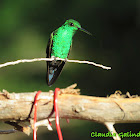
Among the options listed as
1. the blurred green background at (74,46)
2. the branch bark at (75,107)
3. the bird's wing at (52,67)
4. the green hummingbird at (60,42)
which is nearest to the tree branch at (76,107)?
the branch bark at (75,107)

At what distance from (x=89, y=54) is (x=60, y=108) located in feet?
10.6

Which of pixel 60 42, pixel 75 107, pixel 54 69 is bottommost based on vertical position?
pixel 75 107

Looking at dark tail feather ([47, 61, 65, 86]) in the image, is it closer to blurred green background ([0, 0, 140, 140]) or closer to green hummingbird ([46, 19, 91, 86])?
green hummingbird ([46, 19, 91, 86])

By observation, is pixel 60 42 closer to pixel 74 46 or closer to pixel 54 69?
pixel 54 69

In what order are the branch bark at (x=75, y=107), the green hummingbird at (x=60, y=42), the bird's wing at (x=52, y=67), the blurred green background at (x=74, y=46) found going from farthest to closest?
the blurred green background at (x=74, y=46), the bird's wing at (x=52, y=67), the green hummingbird at (x=60, y=42), the branch bark at (x=75, y=107)

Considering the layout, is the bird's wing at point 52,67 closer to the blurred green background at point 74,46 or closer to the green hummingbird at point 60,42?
the green hummingbird at point 60,42

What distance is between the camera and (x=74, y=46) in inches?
181

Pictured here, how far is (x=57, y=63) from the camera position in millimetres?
2652

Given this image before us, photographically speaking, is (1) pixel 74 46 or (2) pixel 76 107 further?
(1) pixel 74 46

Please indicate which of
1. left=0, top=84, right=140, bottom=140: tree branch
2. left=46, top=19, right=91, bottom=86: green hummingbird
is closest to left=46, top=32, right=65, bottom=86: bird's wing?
left=46, top=19, right=91, bottom=86: green hummingbird

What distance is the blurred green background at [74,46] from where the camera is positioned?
14.2 feet

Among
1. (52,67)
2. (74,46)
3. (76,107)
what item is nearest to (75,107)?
(76,107)

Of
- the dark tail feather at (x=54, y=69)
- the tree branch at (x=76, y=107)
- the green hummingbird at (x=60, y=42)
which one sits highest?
the green hummingbird at (x=60, y=42)

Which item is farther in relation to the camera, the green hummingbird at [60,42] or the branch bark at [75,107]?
the green hummingbird at [60,42]
